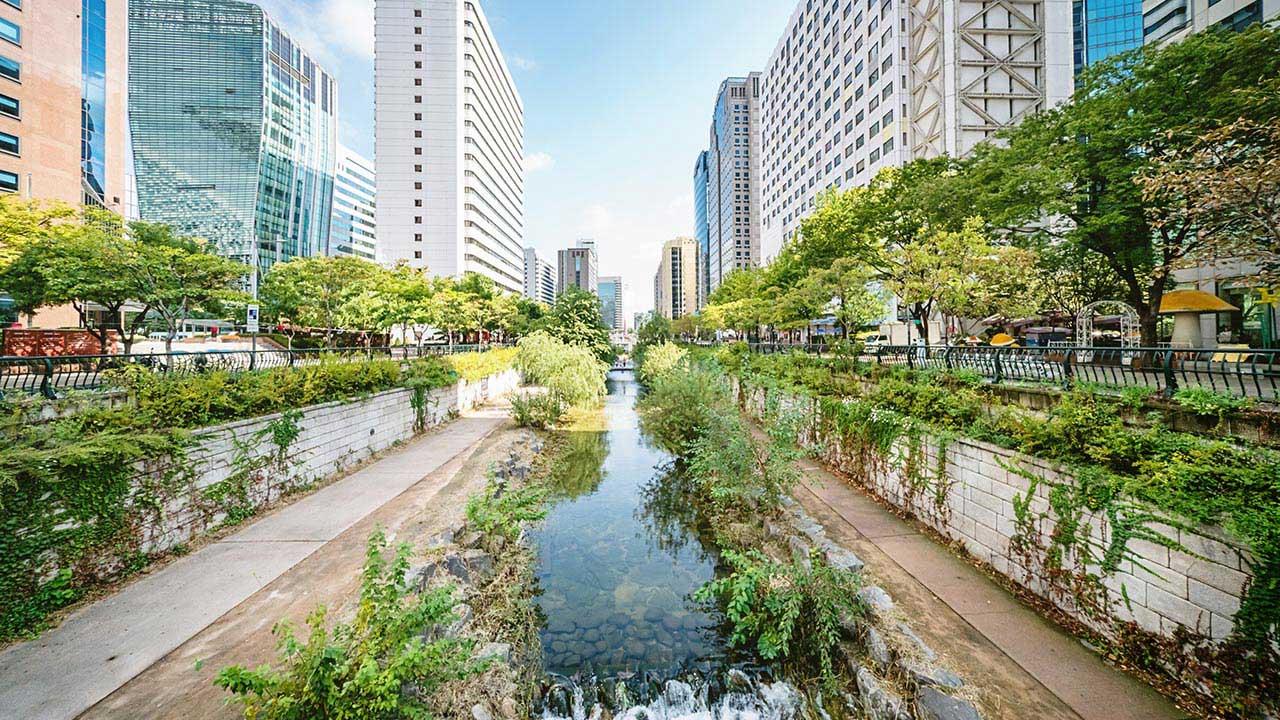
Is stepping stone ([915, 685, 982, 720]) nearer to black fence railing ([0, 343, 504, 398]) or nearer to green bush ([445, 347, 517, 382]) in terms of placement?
black fence railing ([0, 343, 504, 398])

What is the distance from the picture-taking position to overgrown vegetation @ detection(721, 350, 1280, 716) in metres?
3.59

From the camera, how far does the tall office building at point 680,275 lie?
6373 inches

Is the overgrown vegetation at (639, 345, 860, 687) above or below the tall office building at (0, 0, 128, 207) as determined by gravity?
below

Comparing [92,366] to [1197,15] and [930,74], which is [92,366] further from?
[930,74]

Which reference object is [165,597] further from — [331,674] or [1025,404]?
[1025,404]

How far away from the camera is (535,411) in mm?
18625

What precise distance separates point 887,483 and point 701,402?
6.53 meters

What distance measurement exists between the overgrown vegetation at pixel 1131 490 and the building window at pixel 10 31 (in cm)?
4779

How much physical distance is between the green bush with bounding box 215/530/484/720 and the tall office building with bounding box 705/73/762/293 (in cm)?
9736

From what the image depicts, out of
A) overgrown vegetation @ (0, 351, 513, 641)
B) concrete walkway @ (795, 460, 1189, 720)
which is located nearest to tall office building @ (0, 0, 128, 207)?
overgrown vegetation @ (0, 351, 513, 641)

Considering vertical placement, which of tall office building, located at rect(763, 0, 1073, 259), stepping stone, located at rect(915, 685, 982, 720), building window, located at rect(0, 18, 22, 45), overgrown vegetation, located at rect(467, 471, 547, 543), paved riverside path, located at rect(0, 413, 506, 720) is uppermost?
tall office building, located at rect(763, 0, 1073, 259)

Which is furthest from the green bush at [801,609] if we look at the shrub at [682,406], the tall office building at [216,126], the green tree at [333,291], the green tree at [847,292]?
the tall office building at [216,126]

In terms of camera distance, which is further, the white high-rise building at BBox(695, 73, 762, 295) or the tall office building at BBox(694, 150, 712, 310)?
the tall office building at BBox(694, 150, 712, 310)

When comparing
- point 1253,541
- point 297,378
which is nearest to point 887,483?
point 1253,541
